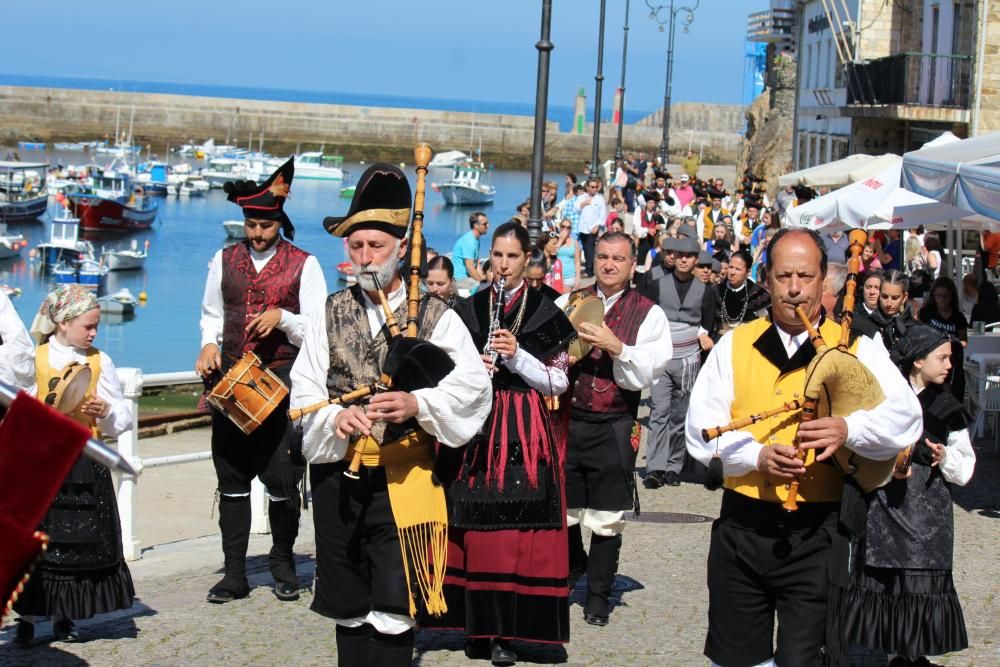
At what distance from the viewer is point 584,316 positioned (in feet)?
21.8

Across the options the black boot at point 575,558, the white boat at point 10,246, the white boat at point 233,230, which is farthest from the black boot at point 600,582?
the white boat at point 233,230

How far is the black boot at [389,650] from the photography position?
16.2 ft

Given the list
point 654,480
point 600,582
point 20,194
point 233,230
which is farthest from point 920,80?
point 20,194

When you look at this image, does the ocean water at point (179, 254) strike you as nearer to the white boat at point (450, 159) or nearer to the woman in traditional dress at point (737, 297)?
the white boat at point (450, 159)

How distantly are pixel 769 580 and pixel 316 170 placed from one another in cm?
8624

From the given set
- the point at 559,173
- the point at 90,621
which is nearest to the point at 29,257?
the point at 559,173

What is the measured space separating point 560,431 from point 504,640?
113cm

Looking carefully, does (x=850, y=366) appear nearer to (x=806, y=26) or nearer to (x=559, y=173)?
(x=806, y=26)

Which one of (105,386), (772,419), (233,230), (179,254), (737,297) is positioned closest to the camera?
(772,419)

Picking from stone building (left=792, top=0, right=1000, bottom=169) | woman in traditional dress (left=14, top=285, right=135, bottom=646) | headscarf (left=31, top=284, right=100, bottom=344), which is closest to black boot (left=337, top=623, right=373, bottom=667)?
woman in traditional dress (left=14, top=285, right=135, bottom=646)

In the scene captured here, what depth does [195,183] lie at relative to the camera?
82.4 m

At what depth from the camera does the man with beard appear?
192 inches

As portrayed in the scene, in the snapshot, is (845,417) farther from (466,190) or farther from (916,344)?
(466,190)

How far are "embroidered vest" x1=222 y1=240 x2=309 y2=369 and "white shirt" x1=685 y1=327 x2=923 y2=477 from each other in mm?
2685
